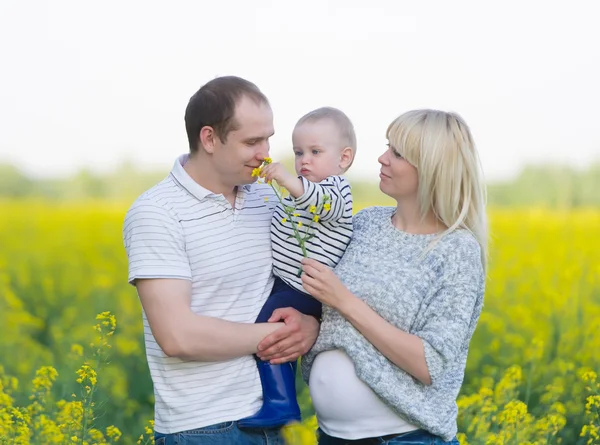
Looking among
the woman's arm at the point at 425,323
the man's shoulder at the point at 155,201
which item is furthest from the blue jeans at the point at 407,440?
the man's shoulder at the point at 155,201

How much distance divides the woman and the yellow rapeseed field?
59 centimetres

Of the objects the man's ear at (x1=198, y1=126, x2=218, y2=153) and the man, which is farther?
the man's ear at (x1=198, y1=126, x2=218, y2=153)

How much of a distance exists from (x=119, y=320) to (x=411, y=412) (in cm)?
531

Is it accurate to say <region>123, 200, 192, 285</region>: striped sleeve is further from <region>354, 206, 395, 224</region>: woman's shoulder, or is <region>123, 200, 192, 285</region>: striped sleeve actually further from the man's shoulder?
<region>354, 206, 395, 224</region>: woman's shoulder

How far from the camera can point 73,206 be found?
2227cm

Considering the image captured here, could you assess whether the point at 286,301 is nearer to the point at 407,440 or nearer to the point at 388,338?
the point at 388,338

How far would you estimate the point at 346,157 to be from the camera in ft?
12.1

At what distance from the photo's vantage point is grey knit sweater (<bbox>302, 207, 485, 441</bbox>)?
3152mm

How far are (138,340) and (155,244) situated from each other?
15.1 ft

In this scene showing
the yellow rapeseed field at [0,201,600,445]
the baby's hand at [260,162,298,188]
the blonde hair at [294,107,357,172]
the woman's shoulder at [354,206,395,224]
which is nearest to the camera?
the baby's hand at [260,162,298,188]

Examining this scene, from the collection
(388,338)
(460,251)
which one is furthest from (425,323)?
(460,251)

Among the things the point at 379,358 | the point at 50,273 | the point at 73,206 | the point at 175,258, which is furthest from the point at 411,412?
the point at 73,206

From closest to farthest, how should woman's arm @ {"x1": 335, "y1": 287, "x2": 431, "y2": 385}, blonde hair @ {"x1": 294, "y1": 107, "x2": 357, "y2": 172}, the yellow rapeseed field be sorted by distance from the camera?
woman's arm @ {"x1": 335, "y1": 287, "x2": 431, "y2": 385} → blonde hair @ {"x1": 294, "y1": 107, "x2": 357, "y2": 172} → the yellow rapeseed field

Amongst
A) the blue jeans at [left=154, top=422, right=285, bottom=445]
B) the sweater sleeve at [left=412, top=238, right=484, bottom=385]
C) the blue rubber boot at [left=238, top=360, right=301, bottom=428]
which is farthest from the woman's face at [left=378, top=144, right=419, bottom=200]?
the blue jeans at [left=154, top=422, right=285, bottom=445]
